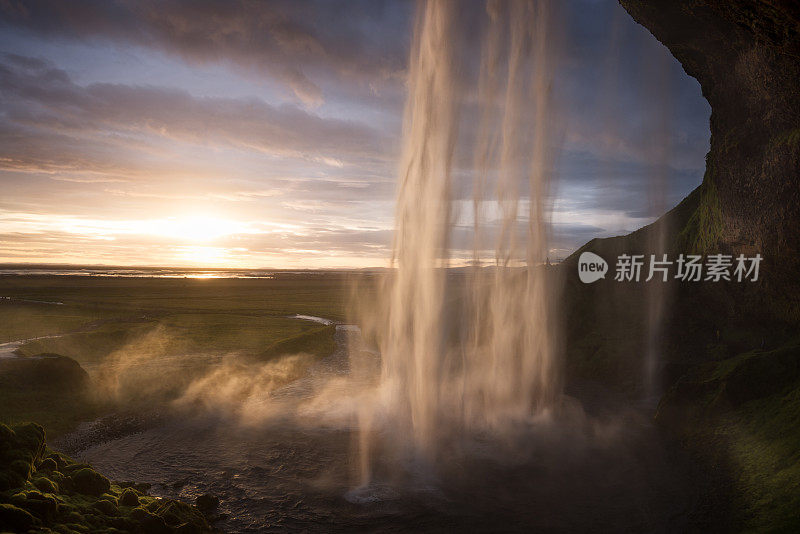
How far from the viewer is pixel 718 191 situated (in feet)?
82.4

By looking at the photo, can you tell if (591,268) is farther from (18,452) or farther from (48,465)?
(18,452)

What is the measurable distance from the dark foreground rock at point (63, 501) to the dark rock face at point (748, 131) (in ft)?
83.2

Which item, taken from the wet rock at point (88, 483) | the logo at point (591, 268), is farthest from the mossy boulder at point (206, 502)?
the logo at point (591, 268)

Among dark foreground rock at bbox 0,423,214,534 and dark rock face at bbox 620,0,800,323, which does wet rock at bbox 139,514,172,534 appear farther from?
dark rock face at bbox 620,0,800,323

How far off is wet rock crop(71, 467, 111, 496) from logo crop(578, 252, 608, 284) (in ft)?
111

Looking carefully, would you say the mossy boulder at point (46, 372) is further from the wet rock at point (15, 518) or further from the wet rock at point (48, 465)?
the wet rock at point (15, 518)

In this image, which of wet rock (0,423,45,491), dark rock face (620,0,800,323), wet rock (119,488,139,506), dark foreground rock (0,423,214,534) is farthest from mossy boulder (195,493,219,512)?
dark rock face (620,0,800,323)

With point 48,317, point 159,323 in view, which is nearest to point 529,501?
point 159,323

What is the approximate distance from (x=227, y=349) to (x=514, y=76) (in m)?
29.6

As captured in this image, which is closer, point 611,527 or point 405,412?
point 611,527

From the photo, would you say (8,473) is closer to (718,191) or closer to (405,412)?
(405,412)

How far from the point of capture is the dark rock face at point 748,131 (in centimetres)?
2002

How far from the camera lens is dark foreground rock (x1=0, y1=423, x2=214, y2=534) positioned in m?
9.09

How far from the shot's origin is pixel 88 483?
38.2ft
